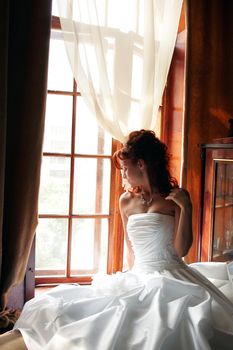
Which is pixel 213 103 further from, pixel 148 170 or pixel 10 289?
pixel 10 289

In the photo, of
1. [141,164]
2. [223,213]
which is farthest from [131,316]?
[223,213]

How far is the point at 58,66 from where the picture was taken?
7.02 ft

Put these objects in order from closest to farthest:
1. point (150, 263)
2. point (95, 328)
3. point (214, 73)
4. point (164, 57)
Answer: point (95, 328) → point (150, 263) → point (164, 57) → point (214, 73)

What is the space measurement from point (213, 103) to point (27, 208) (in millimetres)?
1325

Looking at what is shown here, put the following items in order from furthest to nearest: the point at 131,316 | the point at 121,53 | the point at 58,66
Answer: the point at 58,66, the point at 121,53, the point at 131,316

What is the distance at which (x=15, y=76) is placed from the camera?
5.48ft

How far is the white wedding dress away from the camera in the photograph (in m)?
0.94

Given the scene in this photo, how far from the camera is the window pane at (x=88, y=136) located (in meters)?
2.19

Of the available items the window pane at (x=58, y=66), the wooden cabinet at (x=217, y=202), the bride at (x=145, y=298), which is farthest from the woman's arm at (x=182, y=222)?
the window pane at (x=58, y=66)

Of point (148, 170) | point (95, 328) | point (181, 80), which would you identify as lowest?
point (95, 328)

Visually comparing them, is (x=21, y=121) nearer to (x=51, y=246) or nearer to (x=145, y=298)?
(x=51, y=246)

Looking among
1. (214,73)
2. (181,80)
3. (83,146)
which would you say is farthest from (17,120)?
(214,73)

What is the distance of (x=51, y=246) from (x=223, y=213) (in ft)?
3.54

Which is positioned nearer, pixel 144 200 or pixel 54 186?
pixel 144 200
